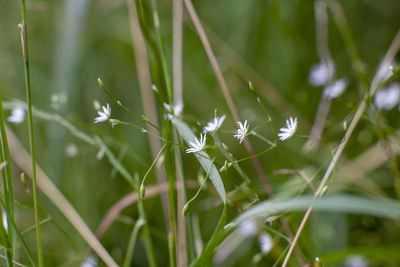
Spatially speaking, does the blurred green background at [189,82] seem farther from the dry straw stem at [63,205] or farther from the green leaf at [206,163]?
the green leaf at [206,163]

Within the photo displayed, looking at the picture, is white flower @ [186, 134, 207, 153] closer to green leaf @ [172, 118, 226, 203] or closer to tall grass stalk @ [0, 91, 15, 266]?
green leaf @ [172, 118, 226, 203]

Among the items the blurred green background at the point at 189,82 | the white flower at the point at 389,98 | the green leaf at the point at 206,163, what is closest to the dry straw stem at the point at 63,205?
the blurred green background at the point at 189,82

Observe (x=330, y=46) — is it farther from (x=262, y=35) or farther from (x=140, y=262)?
(x=140, y=262)

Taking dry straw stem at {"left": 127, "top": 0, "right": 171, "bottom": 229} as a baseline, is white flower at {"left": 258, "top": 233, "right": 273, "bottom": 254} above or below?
below

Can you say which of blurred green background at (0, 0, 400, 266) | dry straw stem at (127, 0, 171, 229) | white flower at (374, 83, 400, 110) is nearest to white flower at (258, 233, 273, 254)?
blurred green background at (0, 0, 400, 266)

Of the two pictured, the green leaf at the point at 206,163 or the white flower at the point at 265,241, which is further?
the white flower at the point at 265,241

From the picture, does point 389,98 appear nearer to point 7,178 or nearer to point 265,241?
point 265,241

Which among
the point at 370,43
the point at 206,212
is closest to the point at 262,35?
the point at 370,43
